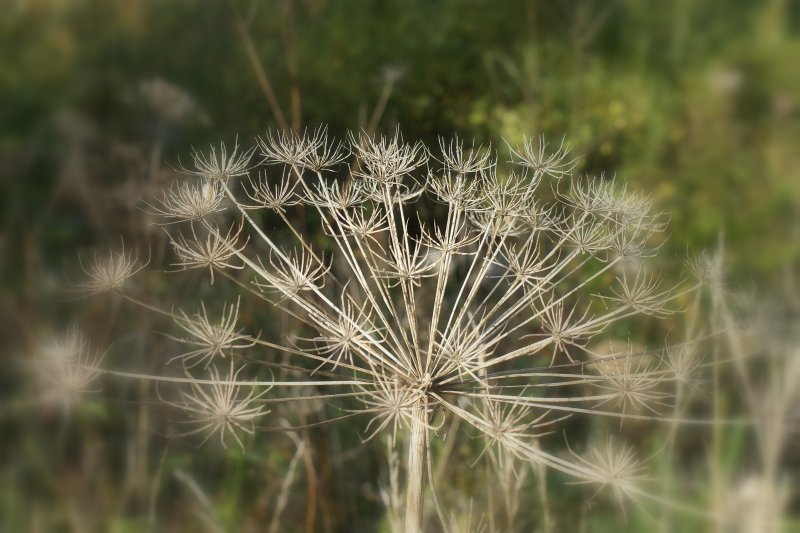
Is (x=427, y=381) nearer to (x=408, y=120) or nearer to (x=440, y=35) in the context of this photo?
(x=408, y=120)

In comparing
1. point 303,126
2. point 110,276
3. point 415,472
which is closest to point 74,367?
point 110,276

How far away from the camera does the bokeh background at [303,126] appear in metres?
1.49

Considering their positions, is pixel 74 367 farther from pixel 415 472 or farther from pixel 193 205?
pixel 415 472

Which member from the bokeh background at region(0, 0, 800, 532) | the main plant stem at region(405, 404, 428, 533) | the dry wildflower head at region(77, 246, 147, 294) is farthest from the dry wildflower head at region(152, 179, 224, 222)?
the bokeh background at region(0, 0, 800, 532)

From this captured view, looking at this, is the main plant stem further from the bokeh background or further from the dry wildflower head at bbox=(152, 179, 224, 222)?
the bokeh background

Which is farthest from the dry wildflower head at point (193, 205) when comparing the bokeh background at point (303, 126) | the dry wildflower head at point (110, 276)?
the bokeh background at point (303, 126)

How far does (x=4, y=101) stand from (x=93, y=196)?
51 centimetres

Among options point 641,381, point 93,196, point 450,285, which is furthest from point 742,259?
point 641,381

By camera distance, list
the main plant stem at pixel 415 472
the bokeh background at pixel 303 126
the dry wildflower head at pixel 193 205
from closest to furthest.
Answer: the main plant stem at pixel 415 472
the dry wildflower head at pixel 193 205
the bokeh background at pixel 303 126

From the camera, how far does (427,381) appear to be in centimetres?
59

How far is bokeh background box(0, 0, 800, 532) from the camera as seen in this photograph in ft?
4.90

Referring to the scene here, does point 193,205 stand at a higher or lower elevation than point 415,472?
higher

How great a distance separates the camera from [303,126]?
5.54ft

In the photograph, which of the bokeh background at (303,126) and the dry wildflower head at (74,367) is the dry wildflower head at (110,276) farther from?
the bokeh background at (303,126)
